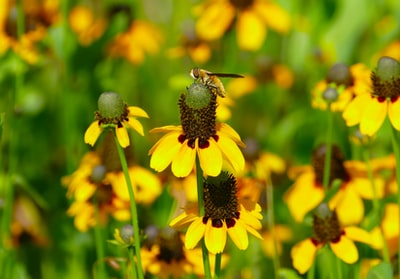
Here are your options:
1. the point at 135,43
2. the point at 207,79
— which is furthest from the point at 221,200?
the point at 135,43

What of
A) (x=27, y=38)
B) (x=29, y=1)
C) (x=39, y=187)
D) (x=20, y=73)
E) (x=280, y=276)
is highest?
(x=29, y=1)

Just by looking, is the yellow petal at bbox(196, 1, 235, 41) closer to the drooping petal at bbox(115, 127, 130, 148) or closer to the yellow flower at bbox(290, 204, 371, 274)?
the yellow flower at bbox(290, 204, 371, 274)

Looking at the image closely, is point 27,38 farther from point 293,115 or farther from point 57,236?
point 293,115

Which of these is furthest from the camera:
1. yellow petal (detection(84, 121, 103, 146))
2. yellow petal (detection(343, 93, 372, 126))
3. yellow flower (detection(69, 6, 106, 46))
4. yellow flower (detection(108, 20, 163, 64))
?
yellow flower (detection(69, 6, 106, 46))

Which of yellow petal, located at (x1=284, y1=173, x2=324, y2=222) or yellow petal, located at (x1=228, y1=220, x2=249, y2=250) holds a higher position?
yellow petal, located at (x1=284, y1=173, x2=324, y2=222)

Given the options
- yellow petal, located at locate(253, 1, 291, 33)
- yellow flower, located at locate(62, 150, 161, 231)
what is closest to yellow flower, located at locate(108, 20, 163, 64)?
yellow petal, located at locate(253, 1, 291, 33)

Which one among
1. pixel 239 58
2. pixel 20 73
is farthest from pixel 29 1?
pixel 239 58
